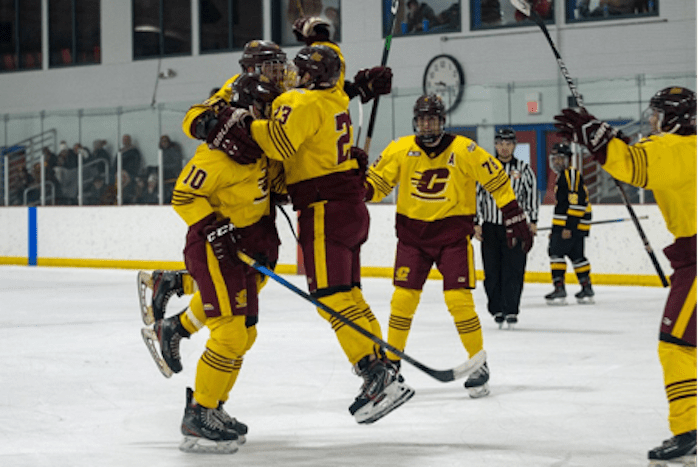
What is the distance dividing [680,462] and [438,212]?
73.5 inches

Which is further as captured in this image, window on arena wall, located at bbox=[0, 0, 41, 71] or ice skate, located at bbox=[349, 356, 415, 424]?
window on arena wall, located at bbox=[0, 0, 41, 71]

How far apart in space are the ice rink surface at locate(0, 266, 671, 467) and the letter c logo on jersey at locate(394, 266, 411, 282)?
514 mm

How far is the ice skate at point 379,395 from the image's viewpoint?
3656 mm

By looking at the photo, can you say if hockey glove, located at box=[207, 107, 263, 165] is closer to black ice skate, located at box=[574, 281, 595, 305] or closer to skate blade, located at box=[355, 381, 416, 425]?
skate blade, located at box=[355, 381, 416, 425]

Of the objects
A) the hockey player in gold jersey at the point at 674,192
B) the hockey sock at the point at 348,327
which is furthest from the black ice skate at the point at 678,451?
the hockey sock at the point at 348,327

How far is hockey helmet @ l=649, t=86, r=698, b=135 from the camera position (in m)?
3.25

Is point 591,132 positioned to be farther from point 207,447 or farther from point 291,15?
point 291,15

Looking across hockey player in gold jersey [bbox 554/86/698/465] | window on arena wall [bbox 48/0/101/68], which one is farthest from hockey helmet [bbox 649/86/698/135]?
window on arena wall [bbox 48/0/101/68]

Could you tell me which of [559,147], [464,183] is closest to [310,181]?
[464,183]

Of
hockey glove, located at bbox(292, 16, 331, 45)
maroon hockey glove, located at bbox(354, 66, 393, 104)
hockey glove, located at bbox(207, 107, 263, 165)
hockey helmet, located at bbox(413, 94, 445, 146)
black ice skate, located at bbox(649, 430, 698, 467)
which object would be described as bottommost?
black ice skate, located at bbox(649, 430, 698, 467)

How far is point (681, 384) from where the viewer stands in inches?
127

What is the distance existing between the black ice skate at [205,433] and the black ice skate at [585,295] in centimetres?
558

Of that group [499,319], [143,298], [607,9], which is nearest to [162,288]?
[143,298]

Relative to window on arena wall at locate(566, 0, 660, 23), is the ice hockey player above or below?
below
